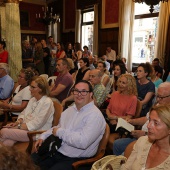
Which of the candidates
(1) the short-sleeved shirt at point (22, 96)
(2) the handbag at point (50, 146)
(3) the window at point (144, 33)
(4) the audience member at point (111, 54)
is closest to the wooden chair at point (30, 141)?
(2) the handbag at point (50, 146)

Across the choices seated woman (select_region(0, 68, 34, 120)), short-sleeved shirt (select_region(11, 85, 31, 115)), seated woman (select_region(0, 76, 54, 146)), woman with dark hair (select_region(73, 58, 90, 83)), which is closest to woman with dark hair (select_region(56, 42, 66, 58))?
woman with dark hair (select_region(73, 58, 90, 83))

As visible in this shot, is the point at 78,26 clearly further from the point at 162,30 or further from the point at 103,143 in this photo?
the point at 103,143

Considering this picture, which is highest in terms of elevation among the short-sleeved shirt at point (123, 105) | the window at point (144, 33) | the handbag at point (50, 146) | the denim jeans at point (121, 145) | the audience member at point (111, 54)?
the window at point (144, 33)

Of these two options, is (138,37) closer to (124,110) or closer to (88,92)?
(124,110)

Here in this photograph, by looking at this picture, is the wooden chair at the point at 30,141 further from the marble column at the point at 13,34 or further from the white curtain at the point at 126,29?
the white curtain at the point at 126,29

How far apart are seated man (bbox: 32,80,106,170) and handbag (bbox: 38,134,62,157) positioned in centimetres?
4

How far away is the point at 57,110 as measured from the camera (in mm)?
2633

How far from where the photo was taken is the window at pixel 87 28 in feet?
33.8

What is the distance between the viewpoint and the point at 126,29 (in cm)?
812

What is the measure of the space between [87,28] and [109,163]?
9684mm

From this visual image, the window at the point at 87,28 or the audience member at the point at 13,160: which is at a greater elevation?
the window at the point at 87,28

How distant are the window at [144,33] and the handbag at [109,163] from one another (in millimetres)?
6564

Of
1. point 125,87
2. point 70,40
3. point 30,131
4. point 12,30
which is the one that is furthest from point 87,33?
point 30,131

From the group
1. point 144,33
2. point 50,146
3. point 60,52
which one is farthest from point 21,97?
point 144,33
